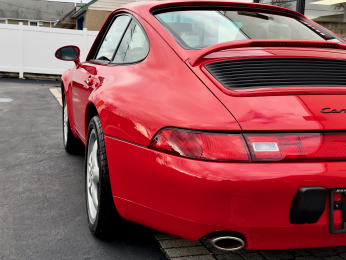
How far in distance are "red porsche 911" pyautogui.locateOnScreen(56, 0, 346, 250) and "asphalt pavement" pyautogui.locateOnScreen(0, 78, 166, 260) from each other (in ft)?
1.09

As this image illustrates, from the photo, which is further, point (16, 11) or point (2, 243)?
point (16, 11)

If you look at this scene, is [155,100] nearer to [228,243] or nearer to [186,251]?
[228,243]

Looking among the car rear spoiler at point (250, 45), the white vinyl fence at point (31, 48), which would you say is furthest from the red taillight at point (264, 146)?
the white vinyl fence at point (31, 48)

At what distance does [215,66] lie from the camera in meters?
2.09

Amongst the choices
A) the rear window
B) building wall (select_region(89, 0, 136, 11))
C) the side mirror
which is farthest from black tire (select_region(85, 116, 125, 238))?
building wall (select_region(89, 0, 136, 11))

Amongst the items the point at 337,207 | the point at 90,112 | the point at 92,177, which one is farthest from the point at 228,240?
the point at 90,112

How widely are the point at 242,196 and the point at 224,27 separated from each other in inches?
53.8

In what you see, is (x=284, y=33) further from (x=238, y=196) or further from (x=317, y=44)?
(x=238, y=196)

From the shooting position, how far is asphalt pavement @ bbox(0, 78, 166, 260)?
258 cm

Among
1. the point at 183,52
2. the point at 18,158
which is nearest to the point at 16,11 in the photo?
the point at 18,158

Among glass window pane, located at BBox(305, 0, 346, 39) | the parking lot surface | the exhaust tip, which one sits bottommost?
the parking lot surface

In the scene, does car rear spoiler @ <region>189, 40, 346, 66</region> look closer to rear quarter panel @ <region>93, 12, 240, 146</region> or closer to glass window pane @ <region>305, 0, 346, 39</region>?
rear quarter panel @ <region>93, 12, 240, 146</region>

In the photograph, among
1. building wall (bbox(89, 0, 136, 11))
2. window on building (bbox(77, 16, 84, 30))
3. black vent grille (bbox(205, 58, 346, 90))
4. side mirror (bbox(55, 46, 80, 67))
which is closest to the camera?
black vent grille (bbox(205, 58, 346, 90))

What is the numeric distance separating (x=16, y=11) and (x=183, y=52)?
47.1 metres
